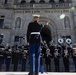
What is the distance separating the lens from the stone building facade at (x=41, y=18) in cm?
1878

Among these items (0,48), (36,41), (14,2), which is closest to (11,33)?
(14,2)

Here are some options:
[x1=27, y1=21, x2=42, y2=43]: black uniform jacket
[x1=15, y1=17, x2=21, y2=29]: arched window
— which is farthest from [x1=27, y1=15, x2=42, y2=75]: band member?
[x1=15, y1=17, x2=21, y2=29]: arched window

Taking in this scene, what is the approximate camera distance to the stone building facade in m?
18.8

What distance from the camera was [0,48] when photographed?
1098cm

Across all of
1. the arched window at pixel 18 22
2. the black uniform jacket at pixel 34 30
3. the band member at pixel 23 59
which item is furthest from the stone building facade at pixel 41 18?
the black uniform jacket at pixel 34 30

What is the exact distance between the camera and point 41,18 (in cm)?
1953

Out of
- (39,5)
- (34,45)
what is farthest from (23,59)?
(39,5)

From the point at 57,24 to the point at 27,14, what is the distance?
4039 mm

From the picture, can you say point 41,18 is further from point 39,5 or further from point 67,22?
point 67,22

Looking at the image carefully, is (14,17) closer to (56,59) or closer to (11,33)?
(11,33)

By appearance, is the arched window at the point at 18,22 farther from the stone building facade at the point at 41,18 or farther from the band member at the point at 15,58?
the band member at the point at 15,58

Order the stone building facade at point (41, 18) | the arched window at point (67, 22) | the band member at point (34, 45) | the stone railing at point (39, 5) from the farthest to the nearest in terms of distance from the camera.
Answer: the stone railing at point (39, 5) → the arched window at point (67, 22) → the stone building facade at point (41, 18) → the band member at point (34, 45)

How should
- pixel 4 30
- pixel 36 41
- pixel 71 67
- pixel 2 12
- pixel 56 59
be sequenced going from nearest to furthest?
pixel 36 41 → pixel 56 59 → pixel 71 67 → pixel 4 30 → pixel 2 12

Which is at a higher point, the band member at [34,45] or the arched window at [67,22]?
the arched window at [67,22]
